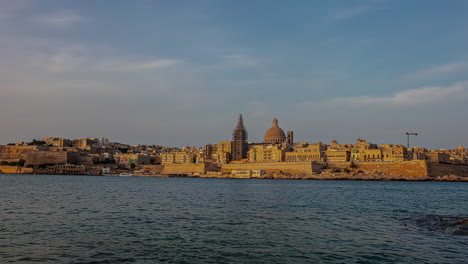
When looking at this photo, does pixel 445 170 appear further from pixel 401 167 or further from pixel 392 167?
pixel 392 167

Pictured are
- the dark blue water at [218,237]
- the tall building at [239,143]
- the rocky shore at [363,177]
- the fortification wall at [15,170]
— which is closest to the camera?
the dark blue water at [218,237]

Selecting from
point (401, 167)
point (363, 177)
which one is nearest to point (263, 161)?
point (363, 177)

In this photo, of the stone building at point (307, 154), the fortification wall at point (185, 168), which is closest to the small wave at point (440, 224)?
the stone building at point (307, 154)

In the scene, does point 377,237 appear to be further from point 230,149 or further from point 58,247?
point 230,149

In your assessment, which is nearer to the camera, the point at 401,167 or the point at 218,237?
the point at 218,237

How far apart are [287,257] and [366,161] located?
2929 inches

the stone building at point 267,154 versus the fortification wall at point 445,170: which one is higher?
the stone building at point 267,154

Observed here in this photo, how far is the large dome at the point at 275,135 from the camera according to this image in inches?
4874

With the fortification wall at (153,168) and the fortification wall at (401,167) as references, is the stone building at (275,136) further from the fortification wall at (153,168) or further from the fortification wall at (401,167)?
the fortification wall at (401,167)

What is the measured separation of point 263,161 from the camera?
95938mm

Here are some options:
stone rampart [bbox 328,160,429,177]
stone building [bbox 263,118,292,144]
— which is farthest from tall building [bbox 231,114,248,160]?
stone rampart [bbox 328,160,429,177]

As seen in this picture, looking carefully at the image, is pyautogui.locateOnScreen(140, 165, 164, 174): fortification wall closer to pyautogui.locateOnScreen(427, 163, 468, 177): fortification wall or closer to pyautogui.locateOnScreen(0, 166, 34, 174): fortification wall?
pyautogui.locateOnScreen(0, 166, 34, 174): fortification wall

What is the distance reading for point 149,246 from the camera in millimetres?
11211

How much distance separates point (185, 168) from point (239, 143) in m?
21.4
